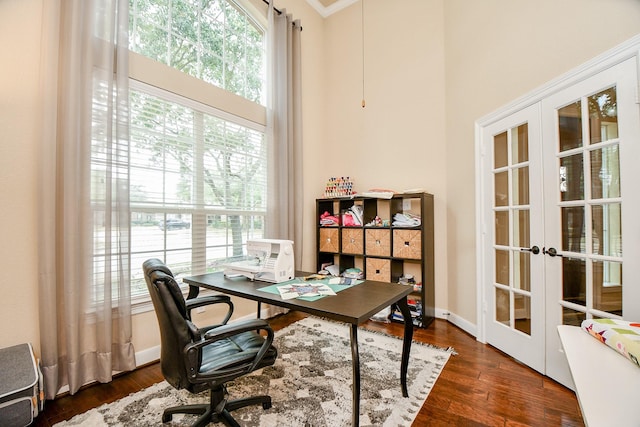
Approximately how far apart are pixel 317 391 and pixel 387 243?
1817 millimetres

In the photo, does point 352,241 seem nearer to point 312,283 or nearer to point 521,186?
point 312,283

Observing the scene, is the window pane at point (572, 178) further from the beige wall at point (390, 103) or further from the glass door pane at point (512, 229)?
the beige wall at point (390, 103)

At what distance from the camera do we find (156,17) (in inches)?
96.8

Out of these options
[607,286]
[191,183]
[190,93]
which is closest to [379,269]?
[607,286]

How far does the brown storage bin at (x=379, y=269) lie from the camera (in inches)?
127

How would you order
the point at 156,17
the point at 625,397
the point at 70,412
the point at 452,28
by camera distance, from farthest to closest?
the point at 452,28 → the point at 156,17 → the point at 70,412 → the point at 625,397

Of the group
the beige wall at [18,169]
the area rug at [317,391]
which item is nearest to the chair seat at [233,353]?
the area rug at [317,391]

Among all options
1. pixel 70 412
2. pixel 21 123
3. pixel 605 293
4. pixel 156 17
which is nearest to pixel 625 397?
pixel 605 293

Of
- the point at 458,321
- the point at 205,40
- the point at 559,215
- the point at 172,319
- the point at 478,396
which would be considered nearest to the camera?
the point at 172,319

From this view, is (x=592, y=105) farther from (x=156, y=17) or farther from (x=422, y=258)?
(x=156, y=17)

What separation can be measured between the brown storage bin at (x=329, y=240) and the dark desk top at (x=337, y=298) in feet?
5.31

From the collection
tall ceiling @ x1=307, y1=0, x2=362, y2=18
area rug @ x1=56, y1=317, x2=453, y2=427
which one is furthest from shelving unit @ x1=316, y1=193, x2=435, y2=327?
tall ceiling @ x1=307, y1=0, x2=362, y2=18

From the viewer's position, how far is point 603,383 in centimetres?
96

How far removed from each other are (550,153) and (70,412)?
364 cm
